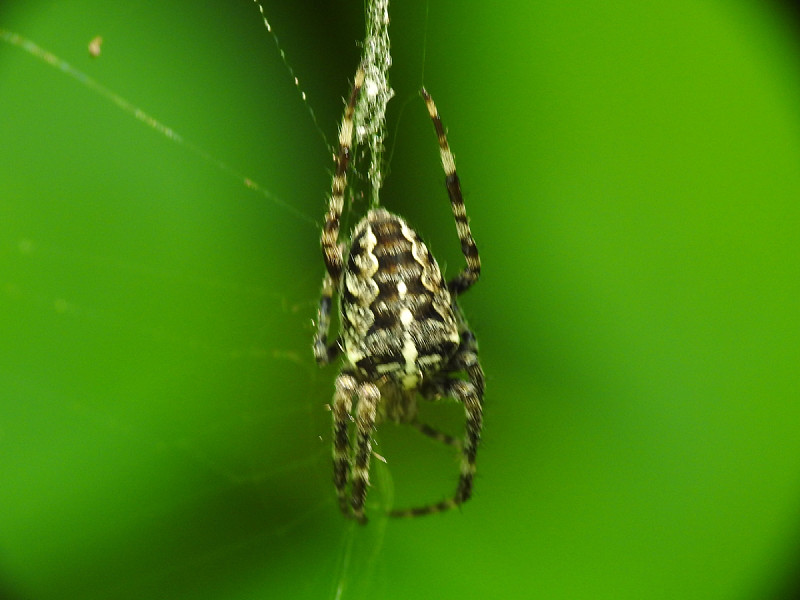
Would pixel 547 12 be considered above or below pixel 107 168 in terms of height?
above

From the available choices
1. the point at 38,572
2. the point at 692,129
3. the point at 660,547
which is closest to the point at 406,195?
the point at 692,129

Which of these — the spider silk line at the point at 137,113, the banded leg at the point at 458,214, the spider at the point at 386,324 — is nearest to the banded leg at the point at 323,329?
the spider at the point at 386,324

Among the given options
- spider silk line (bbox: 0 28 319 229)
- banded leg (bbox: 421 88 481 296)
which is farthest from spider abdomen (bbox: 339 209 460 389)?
spider silk line (bbox: 0 28 319 229)

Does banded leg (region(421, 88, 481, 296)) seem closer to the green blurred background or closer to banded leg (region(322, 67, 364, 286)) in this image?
banded leg (region(322, 67, 364, 286))

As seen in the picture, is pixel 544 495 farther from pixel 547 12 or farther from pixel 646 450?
pixel 547 12

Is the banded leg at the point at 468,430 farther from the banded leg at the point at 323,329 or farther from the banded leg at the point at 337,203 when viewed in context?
the banded leg at the point at 337,203

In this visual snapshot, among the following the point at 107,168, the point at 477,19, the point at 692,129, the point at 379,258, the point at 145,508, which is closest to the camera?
the point at 379,258

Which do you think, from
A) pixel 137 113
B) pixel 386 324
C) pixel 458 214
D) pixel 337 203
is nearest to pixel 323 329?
pixel 386 324
